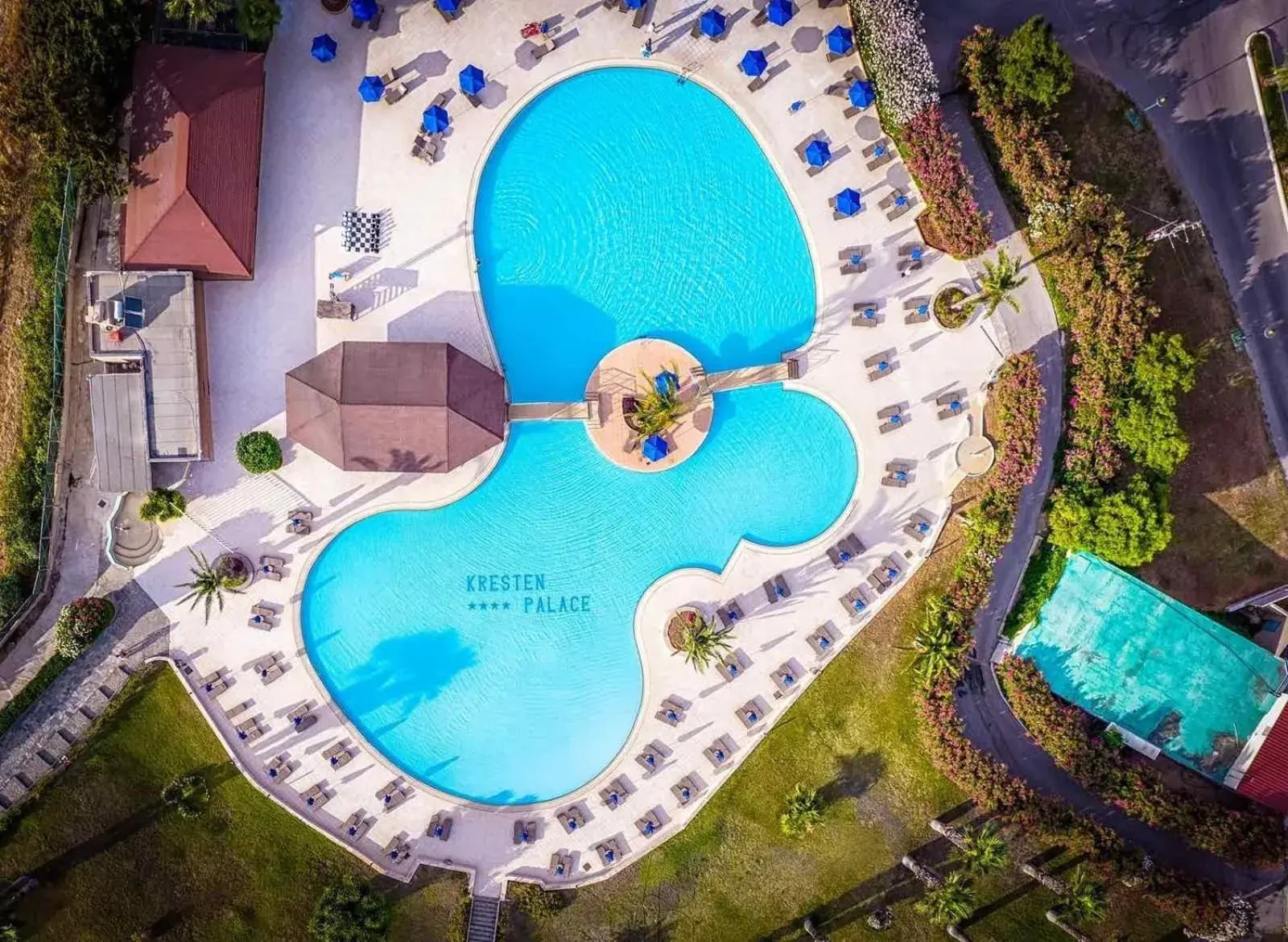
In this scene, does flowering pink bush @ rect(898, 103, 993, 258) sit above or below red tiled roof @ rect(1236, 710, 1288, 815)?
above

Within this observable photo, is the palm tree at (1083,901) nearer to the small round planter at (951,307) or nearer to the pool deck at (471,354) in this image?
the pool deck at (471,354)

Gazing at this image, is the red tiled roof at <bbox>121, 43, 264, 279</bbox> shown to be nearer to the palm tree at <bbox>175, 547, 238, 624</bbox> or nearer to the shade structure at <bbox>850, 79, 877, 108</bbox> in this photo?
the palm tree at <bbox>175, 547, 238, 624</bbox>

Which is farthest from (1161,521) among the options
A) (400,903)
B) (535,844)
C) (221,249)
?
(221,249)

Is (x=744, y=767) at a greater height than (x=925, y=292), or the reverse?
(x=925, y=292)

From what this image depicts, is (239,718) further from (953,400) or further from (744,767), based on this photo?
(953,400)

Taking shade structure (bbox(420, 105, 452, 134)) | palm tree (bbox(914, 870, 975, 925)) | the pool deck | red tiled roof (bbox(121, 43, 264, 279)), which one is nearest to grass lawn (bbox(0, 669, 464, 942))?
the pool deck

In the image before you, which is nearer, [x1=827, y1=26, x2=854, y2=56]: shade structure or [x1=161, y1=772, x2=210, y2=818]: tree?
[x1=827, y1=26, x2=854, y2=56]: shade structure
